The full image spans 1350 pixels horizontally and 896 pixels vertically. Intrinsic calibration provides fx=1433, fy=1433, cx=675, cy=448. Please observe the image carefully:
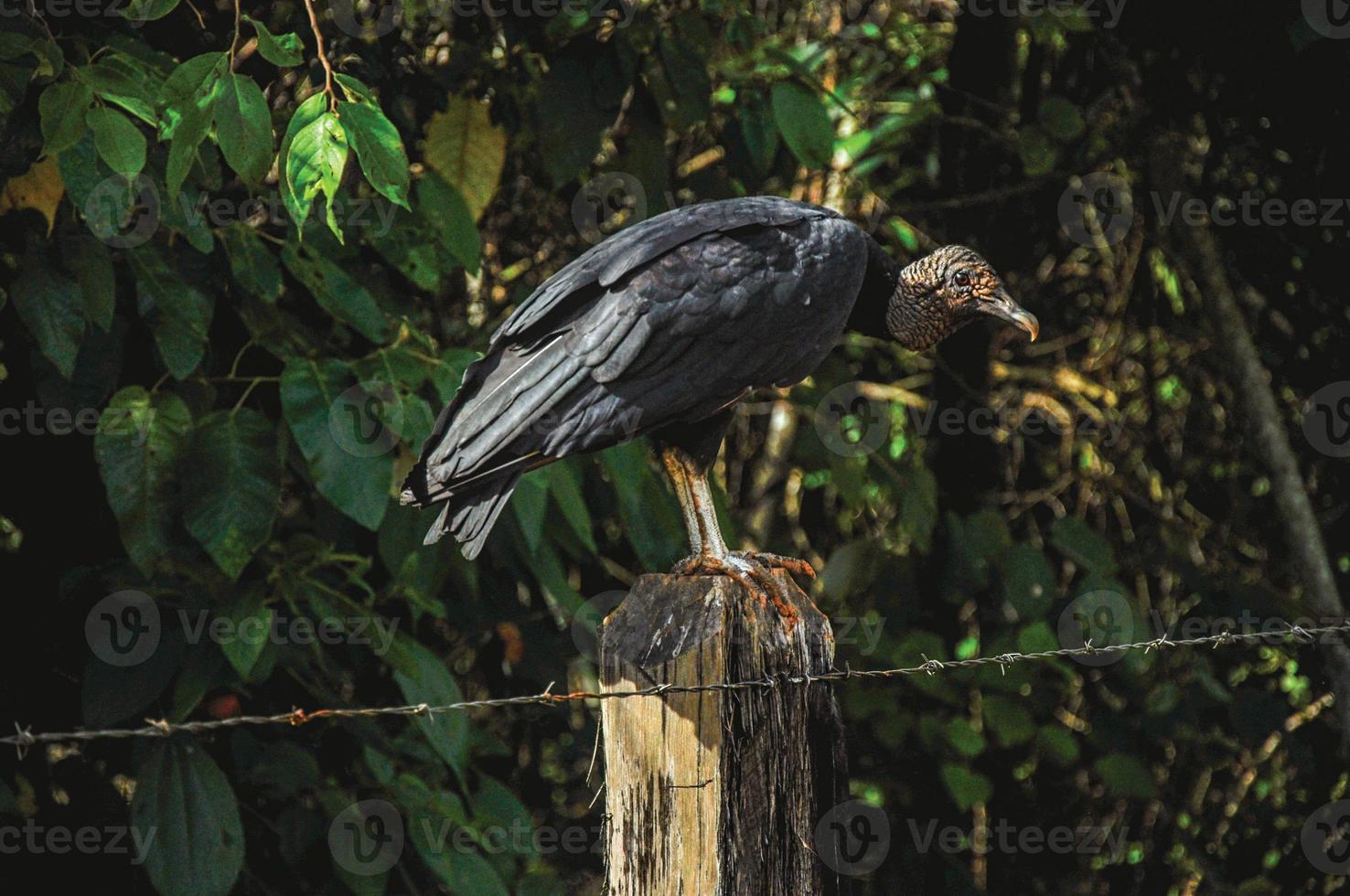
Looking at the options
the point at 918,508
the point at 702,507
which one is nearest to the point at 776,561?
the point at 702,507

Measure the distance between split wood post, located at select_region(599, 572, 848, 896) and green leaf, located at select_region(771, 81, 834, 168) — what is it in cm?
199

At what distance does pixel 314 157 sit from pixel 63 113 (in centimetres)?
55

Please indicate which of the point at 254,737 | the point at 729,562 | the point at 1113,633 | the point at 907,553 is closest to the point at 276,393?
the point at 254,737

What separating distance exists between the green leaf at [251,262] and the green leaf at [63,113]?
56cm

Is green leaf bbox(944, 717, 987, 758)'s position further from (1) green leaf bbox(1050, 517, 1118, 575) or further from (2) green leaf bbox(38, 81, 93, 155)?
(2) green leaf bbox(38, 81, 93, 155)

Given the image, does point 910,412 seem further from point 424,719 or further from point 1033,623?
point 424,719

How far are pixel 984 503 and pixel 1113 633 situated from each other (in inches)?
36.8

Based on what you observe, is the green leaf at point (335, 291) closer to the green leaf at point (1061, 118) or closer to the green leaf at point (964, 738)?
the green leaf at point (964, 738)

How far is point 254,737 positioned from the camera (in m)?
3.36

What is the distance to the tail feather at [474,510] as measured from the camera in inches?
91.1

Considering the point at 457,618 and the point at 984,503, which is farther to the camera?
the point at 984,503

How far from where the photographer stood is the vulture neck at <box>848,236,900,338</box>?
3.01 m

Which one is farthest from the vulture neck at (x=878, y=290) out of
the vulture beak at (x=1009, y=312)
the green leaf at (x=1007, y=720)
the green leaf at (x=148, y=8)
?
the green leaf at (x=1007, y=720)

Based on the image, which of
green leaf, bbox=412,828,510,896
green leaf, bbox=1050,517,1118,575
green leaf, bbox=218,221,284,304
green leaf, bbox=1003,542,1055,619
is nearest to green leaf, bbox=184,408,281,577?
green leaf, bbox=218,221,284,304
